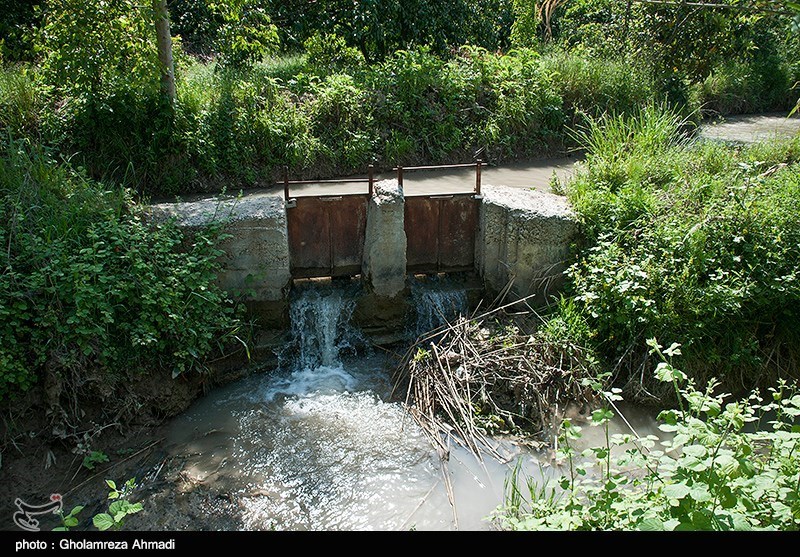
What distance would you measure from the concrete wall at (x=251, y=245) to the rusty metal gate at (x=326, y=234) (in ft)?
1.17

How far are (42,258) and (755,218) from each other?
6.72 meters

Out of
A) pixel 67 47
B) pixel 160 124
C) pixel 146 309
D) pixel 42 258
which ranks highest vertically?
pixel 67 47

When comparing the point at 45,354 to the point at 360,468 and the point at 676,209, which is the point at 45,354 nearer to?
the point at 360,468

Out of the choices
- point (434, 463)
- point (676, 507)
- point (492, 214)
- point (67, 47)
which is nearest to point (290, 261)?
point (492, 214)

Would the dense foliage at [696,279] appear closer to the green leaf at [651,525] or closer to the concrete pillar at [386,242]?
the concrete pillar at [386,242]

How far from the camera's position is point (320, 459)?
5.27 meters

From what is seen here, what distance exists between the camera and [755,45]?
13805mm

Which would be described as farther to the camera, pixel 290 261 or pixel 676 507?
pixel 290 261

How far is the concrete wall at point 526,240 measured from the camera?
21.2 ft

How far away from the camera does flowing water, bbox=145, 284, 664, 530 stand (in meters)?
4.71

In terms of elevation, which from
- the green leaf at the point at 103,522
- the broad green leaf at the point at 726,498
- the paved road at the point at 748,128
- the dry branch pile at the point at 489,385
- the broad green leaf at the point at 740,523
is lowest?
the dry branch pile at the point at 489,385

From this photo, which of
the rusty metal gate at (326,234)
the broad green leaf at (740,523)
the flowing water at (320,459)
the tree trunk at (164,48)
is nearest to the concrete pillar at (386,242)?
the rusty metal gate at (326,234)

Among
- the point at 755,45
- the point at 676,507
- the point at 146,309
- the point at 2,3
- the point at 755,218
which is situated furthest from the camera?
the point at 755,45

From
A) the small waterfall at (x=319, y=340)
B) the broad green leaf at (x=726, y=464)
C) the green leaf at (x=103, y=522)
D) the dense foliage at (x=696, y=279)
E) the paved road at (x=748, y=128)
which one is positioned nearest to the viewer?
the broad green leaf at (x=726, y=464)
